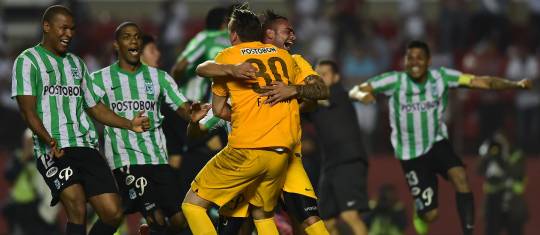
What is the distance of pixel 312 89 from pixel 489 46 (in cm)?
1143

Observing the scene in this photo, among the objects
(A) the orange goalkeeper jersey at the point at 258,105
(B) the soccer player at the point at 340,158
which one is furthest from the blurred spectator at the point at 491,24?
(A) the orange goalkeeper jersey at the point at 258,105

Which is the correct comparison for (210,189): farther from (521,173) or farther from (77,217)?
(521,173)

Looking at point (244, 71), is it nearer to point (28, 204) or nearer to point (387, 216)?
point (387, 216)

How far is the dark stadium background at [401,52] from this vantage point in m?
19.1

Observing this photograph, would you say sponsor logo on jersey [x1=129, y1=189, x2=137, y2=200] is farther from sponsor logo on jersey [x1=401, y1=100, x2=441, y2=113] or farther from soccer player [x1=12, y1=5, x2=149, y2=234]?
sponsor logo on jersey [x1=401, y1=100, x2=441, y2=113]

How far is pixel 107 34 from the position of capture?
68.6ft

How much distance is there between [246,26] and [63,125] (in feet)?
5.33

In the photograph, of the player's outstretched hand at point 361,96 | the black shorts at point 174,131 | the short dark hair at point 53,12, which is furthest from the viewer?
the black shorts at point 174,131

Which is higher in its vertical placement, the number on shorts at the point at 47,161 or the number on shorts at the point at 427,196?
the number on shorts at the point at 47,161

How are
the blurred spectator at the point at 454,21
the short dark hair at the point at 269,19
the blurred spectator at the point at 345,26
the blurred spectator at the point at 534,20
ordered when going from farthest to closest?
the blurred spectator at the point at 534,20 < the blurred spectator at the point at 454,21 < the blurred spectator at the point at 345,26 < the short dark hair at the point at 269,19

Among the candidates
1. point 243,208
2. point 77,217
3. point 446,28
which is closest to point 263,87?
point 243,208

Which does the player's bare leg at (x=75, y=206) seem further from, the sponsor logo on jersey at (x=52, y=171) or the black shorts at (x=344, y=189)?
the black shorts at (x=344, y=189)

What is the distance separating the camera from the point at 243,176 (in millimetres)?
9430

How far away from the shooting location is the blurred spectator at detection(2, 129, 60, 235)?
626 inches
